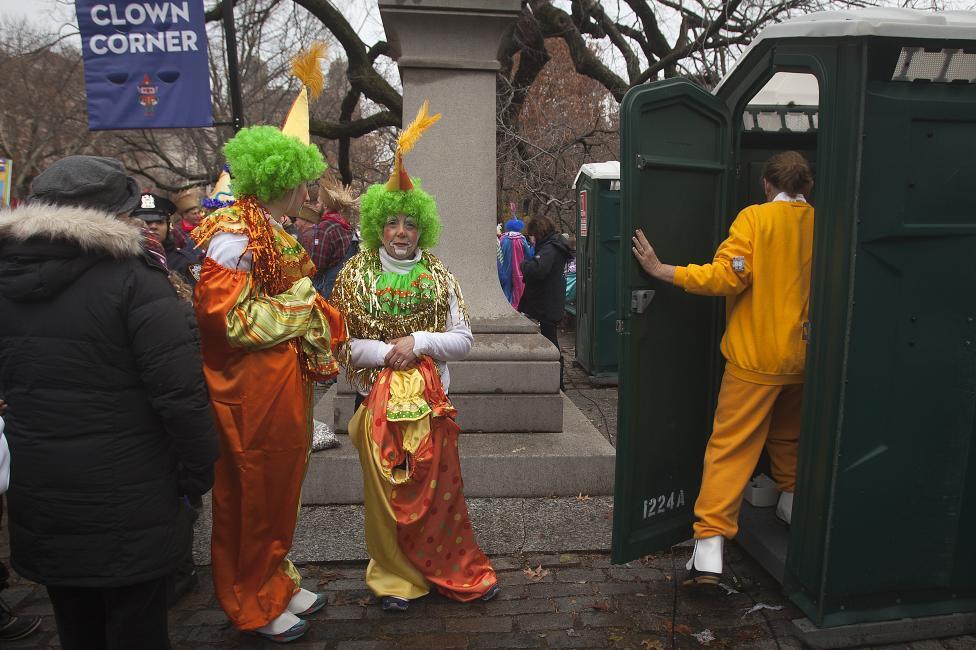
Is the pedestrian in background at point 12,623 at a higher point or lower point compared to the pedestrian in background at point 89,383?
lower

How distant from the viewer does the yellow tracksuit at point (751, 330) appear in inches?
122

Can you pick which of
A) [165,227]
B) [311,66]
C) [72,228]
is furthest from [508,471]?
[72,228]

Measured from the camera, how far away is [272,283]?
283 centimetres

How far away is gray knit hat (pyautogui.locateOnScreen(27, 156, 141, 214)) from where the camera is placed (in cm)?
212

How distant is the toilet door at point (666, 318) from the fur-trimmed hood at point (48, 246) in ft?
6.29

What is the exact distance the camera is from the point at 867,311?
8.91 ft

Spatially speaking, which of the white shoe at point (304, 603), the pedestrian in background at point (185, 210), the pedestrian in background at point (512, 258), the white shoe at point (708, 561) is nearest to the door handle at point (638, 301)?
the white shoe at point (708, 561)

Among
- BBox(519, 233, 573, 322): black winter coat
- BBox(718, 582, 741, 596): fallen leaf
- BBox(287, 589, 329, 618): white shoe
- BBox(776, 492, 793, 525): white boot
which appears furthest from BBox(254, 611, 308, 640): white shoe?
BBox(519, 233, 573, 322): black winter coat

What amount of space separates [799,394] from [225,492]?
8.26 ft

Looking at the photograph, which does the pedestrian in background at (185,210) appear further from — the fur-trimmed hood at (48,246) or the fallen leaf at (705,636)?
the fallen leaf at (705,636)

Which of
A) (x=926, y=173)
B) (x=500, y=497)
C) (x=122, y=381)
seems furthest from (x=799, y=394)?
(x=122, y=381)

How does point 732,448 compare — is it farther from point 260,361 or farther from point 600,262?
point 600,262

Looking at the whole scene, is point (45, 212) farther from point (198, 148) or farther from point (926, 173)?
point (198, 148)

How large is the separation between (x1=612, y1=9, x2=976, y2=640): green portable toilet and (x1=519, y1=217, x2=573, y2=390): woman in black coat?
421 cm
